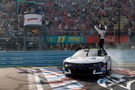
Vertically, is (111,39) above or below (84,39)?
below

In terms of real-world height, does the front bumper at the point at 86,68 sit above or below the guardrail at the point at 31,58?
above

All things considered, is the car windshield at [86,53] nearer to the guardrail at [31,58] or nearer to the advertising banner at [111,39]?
the guardrail at [31,58]

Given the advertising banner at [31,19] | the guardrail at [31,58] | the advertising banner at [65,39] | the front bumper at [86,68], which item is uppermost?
the advertising banner at [31,19]

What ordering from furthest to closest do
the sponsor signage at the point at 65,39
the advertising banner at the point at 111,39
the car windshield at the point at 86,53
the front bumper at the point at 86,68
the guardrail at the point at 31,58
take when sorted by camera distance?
the advertising banner at the point at 111,39 → the sponsor signage at the point at 65,39 → the guardrail at the point at 31,58 → the car windshield at the point at 86,53 → the front bumper at the point at 86,68

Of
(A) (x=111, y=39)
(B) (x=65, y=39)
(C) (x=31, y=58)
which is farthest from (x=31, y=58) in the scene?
(A) (x=111, y=39)

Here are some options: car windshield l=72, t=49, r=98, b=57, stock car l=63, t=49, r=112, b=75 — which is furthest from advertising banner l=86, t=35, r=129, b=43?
stock car l=63, t=49, r=112, b=75

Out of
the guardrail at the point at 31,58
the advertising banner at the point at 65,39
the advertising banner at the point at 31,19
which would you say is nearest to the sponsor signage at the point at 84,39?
the advertising banner at the point at 65,39

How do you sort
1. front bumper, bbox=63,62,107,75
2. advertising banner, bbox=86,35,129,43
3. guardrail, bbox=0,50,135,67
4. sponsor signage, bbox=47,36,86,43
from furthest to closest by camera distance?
1. advertising banner, bbox=86,35,129,43
2. sponsor signage, bbox=47,36,86,43
3. guardrail, bbox=0,50,135,67
4. front bumper, bbox=63,62,107,75

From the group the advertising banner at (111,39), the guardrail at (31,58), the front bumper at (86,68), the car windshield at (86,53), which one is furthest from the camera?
the advertising banner at (111,39)

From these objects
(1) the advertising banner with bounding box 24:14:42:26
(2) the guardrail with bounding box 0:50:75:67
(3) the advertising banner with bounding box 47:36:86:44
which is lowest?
(2) the guardrail with bounding box 0:50:75:67

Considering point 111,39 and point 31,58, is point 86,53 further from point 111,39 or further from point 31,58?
point 111,39

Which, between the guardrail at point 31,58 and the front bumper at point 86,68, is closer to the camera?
the front bumper at point 86,68

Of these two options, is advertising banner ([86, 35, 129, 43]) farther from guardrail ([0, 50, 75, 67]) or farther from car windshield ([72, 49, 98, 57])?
car windshield ([72, 49, 98, 57])

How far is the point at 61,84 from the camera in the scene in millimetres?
6461
